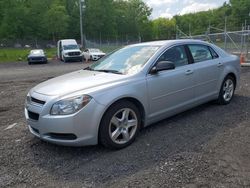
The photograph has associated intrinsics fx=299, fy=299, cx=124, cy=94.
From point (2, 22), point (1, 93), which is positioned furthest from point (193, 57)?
point (2, 22)

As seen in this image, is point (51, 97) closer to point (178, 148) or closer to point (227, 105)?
point (178, 148)

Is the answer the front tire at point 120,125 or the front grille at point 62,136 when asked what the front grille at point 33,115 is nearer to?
the front grille at point 62,136

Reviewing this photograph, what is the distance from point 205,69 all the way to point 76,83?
2.74 metres

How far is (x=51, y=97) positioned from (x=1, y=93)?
6.58 m

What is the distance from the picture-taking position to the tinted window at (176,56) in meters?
5.34

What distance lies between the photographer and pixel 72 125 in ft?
13.2

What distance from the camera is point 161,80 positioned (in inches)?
198

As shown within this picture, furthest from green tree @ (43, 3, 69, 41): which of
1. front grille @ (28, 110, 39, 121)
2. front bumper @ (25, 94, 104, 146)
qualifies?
front bumper @ (25, 94, 104, 146)

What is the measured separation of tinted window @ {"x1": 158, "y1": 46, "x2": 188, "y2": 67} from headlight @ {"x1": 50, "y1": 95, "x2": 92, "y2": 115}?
1.80 m

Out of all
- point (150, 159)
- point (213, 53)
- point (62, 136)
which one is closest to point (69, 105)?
point (62, 136)

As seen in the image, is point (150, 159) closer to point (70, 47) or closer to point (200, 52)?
point (200, 52)

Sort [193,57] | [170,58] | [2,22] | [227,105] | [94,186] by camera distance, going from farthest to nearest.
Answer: [2,22], [227,105], [193,57], [170,58], [94,186]

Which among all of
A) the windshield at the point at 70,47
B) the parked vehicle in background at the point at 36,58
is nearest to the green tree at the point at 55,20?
the windshield at the point at 70,47

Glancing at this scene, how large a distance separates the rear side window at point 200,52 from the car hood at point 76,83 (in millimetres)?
1893
